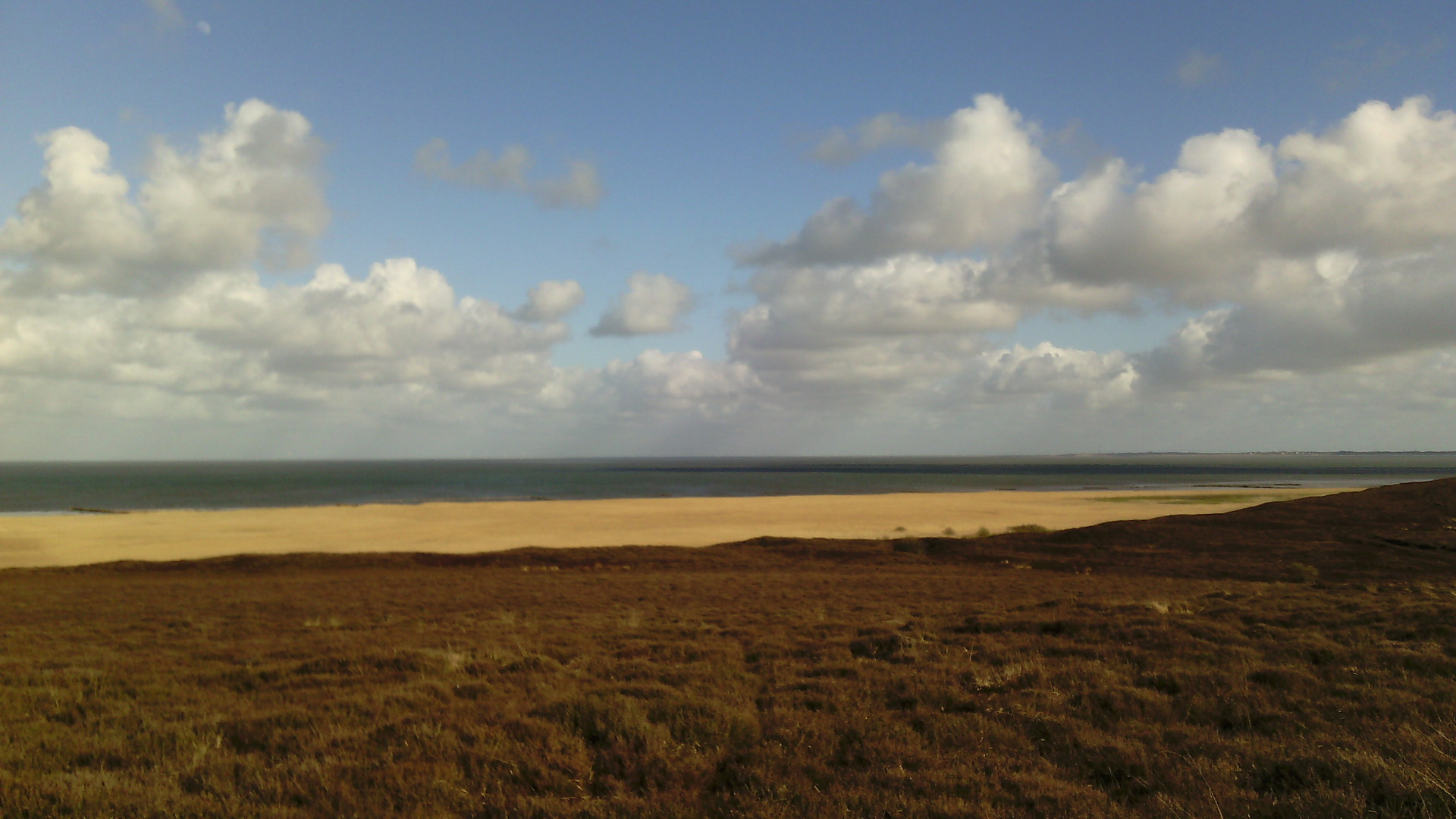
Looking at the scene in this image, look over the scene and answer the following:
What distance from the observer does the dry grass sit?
19.0ft

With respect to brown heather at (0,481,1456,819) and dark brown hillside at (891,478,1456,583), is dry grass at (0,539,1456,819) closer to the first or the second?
brown heather at (0,481,1456,819)

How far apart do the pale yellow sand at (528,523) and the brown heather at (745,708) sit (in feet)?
81.7

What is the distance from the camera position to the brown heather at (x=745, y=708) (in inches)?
228

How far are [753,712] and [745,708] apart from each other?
19 cm

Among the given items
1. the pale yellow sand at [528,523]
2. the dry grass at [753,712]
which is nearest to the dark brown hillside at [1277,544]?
the dry grass at [753,712]

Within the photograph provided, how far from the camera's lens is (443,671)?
33.3 ft

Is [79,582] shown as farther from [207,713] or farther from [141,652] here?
[207,713]

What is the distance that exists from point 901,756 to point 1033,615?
870cm

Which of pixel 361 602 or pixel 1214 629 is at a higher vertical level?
pixel 1214 629

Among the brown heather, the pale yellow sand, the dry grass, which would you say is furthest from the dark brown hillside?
the pale yellow sand

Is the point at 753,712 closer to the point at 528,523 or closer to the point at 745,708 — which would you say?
the point at 745,708

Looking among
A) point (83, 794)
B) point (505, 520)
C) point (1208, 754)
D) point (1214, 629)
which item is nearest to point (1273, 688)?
point (1208, 754)

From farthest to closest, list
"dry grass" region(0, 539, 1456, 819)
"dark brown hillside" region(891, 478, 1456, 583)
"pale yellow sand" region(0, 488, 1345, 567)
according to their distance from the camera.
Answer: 1. "pale yellow sand" region(0, 488, 1345, 567)
2. "dark brown hillside" region(891, 478, 1456, 583)
3. "dry grass" region(0, 539, 1456, 819)

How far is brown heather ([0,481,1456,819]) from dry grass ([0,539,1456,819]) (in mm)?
40
